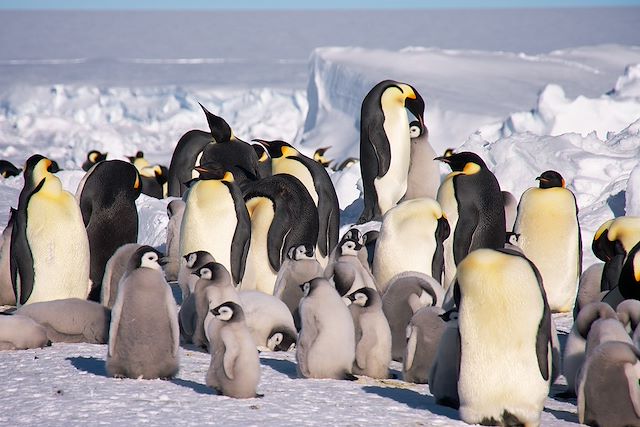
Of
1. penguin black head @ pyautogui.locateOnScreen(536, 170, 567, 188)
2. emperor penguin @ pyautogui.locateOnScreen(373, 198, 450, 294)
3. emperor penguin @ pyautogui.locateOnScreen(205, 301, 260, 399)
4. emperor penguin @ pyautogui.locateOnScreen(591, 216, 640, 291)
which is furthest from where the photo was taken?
penguin black head @ pyautogui.locateOnScreen(536, 170, 567, 188)

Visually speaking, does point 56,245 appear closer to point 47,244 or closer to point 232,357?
point 47,244

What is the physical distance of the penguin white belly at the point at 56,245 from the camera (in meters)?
5.77

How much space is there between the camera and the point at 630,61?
32000mm

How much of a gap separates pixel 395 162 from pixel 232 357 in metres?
4.53

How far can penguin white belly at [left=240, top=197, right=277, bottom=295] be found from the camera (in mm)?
6625

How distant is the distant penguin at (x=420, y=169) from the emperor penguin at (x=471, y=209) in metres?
1.48

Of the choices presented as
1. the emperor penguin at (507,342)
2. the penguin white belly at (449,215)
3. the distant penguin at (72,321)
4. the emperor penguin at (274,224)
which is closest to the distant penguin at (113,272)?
the distant penguin at (72,321)

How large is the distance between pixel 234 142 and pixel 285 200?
185 centimetres

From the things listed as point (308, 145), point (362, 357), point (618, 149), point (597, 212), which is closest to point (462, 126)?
point (308, 145)

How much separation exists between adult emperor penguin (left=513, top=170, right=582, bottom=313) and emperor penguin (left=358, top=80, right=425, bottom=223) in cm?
184

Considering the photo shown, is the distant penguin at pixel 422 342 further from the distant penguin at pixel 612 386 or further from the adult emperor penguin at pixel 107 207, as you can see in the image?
the adult emperor penguin at pixel 107 207

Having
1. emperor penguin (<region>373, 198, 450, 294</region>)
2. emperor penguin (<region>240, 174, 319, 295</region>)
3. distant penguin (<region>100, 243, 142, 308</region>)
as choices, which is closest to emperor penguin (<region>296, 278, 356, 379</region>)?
distant penguin (<region>100, 243, 142, 308</region>)

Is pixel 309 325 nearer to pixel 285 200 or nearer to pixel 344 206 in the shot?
pixel 285 200

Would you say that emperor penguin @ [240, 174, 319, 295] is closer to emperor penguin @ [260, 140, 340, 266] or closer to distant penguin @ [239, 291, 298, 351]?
emperor penguin @ [260, 140, 340, 266]
